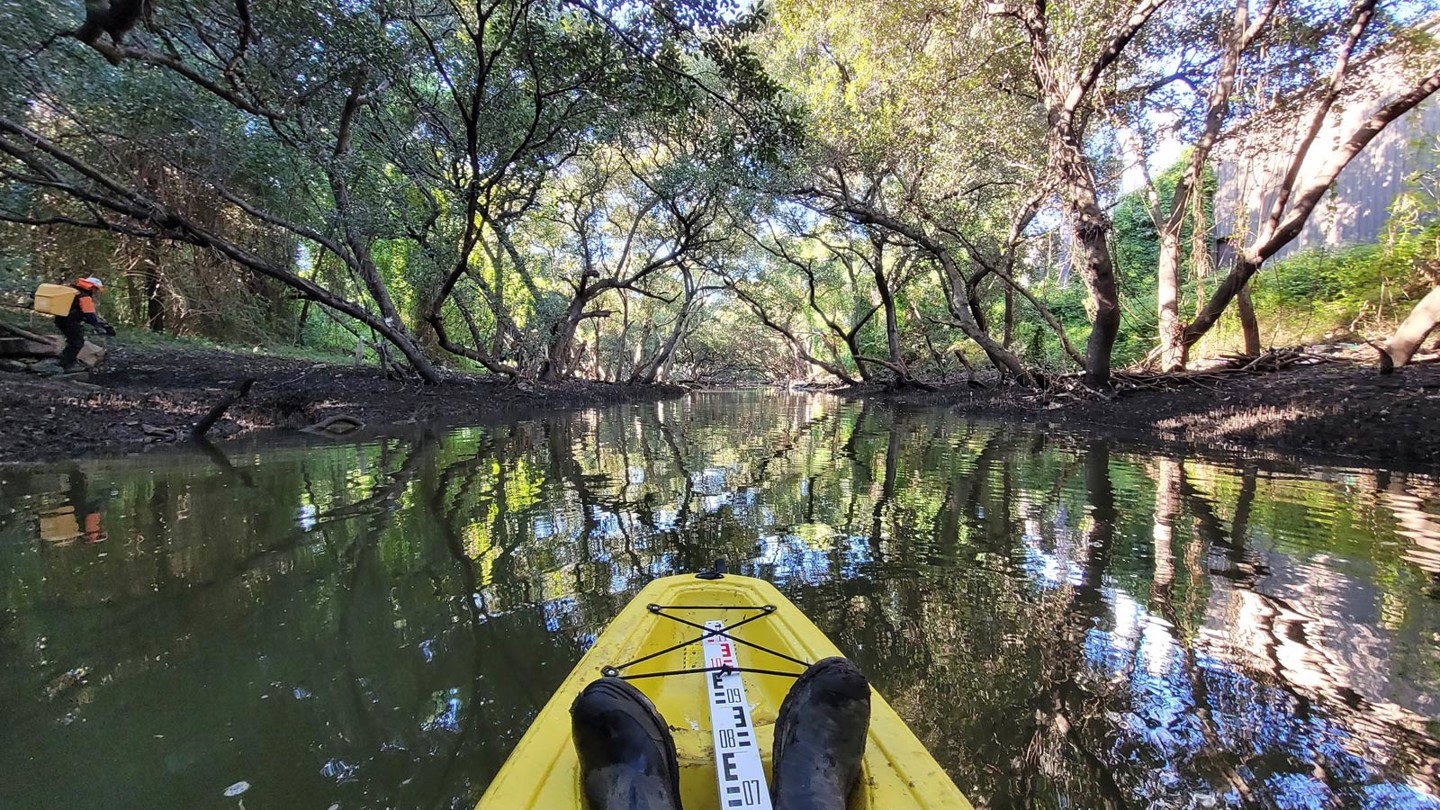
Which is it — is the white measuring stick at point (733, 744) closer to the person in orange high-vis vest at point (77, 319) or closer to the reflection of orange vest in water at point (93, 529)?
the reflection of orange vest in water at point (93, 529)

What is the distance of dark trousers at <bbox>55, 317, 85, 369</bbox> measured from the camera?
8742 millimetres

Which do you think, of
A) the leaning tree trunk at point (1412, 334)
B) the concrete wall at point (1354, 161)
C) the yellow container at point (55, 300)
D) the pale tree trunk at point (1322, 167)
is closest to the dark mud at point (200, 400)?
the yellow container at point (55, 300)

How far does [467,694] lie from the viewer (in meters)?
2.31

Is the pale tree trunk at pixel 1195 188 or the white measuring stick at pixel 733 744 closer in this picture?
the white measuring stick at pixel 733 744

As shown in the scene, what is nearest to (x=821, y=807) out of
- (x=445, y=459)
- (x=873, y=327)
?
(x=445, y=459)

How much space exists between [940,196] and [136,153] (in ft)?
51.4

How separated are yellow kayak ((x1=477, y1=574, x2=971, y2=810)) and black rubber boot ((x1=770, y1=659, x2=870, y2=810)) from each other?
0.10 meters

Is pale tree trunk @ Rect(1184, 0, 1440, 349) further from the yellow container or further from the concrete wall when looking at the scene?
the yellow container

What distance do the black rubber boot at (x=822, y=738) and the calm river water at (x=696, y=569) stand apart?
62 centimetres

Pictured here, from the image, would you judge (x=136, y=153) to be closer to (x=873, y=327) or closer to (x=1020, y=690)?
(x=1020, y=690)

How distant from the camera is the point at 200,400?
9125 mm

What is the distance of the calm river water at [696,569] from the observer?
192cm

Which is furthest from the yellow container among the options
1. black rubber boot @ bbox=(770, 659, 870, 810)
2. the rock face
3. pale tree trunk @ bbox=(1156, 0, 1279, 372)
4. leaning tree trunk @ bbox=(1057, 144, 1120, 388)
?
pale tree trunk @ bbox=(1156, 0, 1279, 372)

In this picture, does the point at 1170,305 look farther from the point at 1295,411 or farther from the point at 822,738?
the point at 822,738
